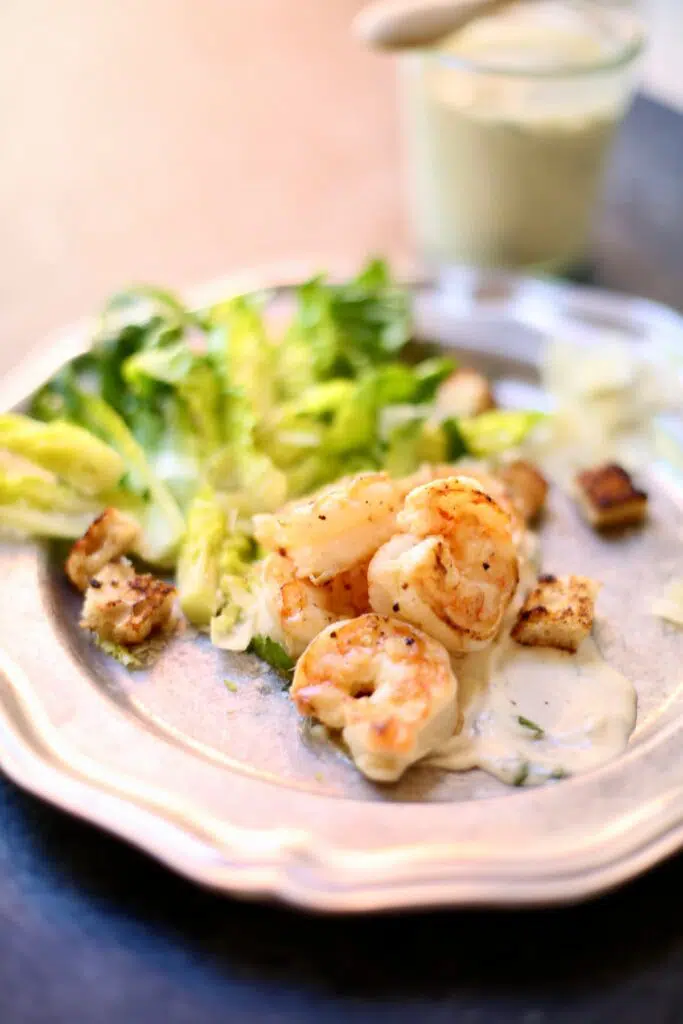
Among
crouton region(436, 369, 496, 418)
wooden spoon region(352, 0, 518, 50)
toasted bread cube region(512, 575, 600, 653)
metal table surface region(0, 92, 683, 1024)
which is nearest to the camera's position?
metal table surface region(0, 92, 683, 1024)

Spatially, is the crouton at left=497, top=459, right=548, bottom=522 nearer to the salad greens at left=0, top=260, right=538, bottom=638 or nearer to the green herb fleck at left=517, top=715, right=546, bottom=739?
the salad greens at left=0, top=260, right=538, bottom=638

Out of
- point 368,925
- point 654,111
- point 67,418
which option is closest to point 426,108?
point 67,418

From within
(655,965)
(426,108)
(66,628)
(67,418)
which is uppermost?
(426,108)

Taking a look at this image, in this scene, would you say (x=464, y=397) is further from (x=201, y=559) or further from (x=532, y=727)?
(x=532, y=727)

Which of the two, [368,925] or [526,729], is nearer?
[368,925]

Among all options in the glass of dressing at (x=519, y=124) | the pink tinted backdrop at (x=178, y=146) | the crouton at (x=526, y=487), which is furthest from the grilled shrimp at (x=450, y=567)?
the pink tinted backdrop at (x=178, y=146)

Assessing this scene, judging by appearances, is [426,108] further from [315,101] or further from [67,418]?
[315,101]

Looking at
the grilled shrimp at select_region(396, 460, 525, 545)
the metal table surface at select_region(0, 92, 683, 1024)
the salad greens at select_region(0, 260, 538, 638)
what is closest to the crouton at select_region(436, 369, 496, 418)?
the salad greens at select_region(0, 260, 538, 638)
